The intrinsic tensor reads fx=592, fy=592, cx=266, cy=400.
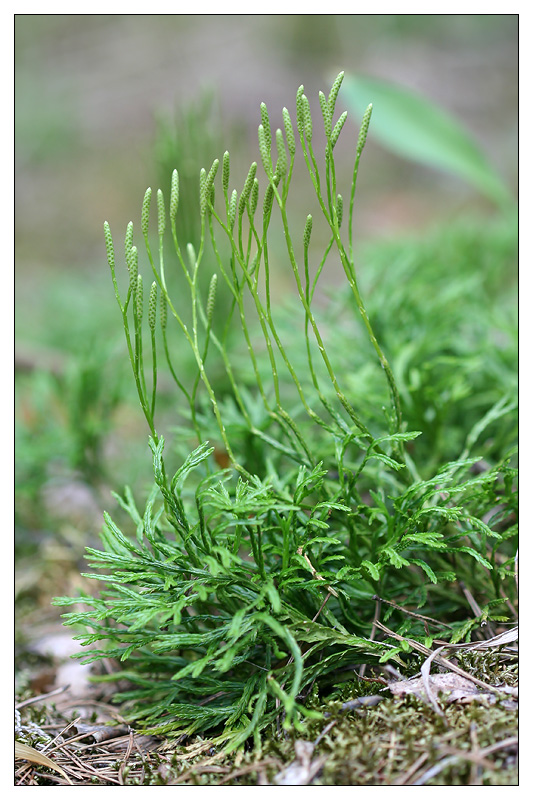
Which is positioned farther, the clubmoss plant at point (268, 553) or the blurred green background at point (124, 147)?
the blurred green background at point (124, 147)

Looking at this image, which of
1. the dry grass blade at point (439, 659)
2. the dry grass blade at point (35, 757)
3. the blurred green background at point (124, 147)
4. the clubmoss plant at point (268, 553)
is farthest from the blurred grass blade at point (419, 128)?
the dry grass blade at point (35, 757)

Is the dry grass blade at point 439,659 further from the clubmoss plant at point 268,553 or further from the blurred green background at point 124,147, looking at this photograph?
the blurred green background at point 124,147

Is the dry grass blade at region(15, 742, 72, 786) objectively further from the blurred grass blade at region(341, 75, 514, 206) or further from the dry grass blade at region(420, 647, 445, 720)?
the blurred grass blade at region(341, 75, 514, 206)

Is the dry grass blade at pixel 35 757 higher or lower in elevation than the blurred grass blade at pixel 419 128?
lower

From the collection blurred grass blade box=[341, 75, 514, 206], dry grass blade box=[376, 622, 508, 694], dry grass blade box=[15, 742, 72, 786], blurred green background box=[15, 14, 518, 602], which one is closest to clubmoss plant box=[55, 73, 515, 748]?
dry grass blade box=[376, 622, 508, 694]

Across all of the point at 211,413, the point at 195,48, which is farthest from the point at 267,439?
the point at 195,48

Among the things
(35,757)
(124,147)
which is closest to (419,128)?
(35,757)
